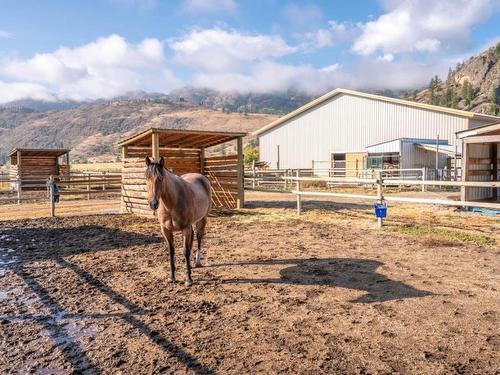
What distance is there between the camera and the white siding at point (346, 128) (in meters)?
26.1

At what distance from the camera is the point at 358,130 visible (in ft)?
96.0

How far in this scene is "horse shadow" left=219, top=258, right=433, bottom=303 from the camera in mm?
4988

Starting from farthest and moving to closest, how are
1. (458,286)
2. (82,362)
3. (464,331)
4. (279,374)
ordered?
(458,286) < (464,331) < (82,362) < (279,374)

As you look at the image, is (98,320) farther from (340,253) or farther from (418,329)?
(340,253)

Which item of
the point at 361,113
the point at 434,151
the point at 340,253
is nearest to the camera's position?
the point at 340,253

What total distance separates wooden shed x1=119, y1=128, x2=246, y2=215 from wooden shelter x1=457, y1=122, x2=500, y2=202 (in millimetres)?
7754

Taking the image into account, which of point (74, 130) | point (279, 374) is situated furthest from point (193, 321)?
point (74, 130)

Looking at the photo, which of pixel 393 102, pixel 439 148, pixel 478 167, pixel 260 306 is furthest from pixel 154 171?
pixel 393 102

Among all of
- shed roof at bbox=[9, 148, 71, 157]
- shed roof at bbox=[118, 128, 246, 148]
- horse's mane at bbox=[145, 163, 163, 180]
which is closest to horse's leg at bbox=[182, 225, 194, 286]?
horse's mane at bbox=[145, 163, 163, 180]

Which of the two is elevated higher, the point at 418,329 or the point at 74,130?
the point at 74,130

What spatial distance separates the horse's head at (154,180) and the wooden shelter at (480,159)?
10574mm

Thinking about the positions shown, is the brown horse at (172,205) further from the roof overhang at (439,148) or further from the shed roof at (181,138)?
the roof overhang at (439,148)

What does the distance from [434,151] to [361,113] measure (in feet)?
20.6

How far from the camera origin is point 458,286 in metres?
5.23
